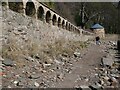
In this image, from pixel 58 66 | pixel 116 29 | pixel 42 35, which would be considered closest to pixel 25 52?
pixel 58 66

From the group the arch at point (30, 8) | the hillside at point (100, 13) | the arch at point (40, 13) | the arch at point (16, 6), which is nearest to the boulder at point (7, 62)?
the arch at point (16, 6)

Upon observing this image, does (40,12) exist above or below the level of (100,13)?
below

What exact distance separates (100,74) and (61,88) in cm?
221

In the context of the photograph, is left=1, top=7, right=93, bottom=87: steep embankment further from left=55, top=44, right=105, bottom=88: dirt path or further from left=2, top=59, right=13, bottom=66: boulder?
left=55, top=44, right=105, bottom=88: dirt path

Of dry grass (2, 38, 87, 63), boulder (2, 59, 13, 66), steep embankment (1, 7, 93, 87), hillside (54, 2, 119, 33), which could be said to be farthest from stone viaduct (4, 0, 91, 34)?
hillside (54, 2, 119, 33)

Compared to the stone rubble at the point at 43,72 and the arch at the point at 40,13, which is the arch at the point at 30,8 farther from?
the stone rubble at the point at 43,72

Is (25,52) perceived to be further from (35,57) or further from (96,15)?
(96,15)

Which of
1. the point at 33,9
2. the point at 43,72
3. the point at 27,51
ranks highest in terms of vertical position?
the point at 33,9

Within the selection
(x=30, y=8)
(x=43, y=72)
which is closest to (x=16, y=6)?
(x=30, y=8)

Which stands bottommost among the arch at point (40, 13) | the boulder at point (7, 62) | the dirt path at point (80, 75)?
the dirt path at point (80, 75)

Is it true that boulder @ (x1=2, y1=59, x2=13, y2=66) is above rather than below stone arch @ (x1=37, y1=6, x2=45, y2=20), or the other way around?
below

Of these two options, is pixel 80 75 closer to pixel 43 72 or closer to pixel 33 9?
pixel 43 72

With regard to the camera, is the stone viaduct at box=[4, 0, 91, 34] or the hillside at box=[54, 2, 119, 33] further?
the hillside at box=[54, 2, 119, 33]

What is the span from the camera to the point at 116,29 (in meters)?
48.2
